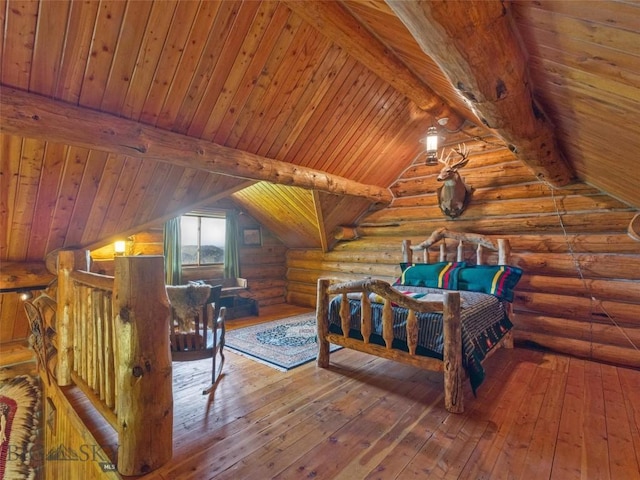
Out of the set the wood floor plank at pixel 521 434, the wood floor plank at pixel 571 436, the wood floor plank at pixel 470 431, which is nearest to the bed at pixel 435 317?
the wood floor plank at pixel 470 431

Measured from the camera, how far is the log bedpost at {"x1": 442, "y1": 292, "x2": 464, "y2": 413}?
2309mm

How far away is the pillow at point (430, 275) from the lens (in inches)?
155

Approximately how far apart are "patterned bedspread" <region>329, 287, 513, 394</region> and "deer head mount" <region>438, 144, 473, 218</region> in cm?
158

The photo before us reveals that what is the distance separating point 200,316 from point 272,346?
147cm

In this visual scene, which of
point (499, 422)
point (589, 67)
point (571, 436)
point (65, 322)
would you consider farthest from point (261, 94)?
point (571, 436)

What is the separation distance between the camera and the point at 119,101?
2424 millimetres

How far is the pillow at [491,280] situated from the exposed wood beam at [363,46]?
89.0 inches

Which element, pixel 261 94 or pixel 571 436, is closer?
pixel 571 436

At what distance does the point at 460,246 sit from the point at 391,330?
2295 millimetres

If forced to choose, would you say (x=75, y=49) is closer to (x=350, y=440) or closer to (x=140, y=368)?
(x=140, y=368)

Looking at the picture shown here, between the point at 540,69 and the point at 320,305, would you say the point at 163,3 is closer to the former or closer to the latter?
the point at 540,69

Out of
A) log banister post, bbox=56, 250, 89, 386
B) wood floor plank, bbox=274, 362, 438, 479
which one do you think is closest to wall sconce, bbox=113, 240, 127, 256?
log banister post, bbox=56, 250, 89, 386

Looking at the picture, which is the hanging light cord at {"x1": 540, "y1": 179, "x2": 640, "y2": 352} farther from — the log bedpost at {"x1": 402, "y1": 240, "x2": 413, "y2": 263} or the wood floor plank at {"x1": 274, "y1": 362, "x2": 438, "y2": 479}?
the wood floor plank at {"x1": 274, "y1": 362, "x2": 438, "y2": 479}

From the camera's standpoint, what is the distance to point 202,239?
236 inches
